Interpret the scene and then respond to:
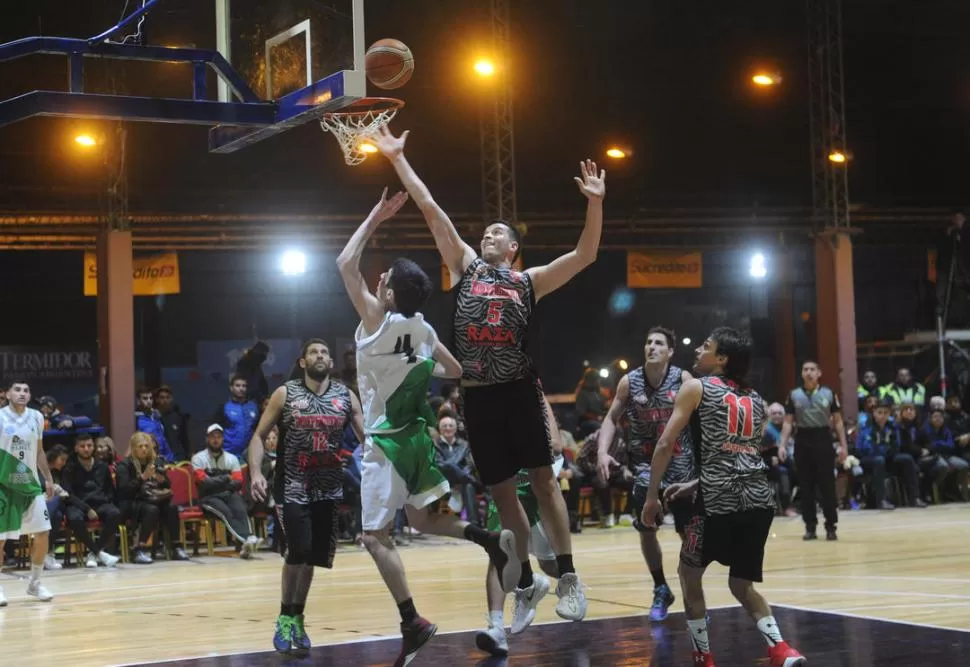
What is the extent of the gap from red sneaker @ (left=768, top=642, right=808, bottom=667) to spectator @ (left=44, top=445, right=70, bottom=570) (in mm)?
9863

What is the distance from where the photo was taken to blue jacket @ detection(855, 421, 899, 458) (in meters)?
19.4

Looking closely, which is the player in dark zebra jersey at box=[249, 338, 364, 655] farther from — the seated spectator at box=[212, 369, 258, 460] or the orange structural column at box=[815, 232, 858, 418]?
the orange structural column at box=[815, 232, 858, 418]

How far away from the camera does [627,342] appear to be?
1183 inches

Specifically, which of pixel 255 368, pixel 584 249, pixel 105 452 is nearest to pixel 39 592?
pixel 105 452

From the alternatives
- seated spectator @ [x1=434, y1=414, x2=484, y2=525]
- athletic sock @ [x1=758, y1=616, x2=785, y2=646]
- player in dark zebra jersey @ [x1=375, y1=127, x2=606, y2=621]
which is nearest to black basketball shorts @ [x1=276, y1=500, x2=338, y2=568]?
player in dark zebra jersey @ [x1=375, y1=127, x2=606, y2=621]

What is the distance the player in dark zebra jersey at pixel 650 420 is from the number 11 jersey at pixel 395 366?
225cm

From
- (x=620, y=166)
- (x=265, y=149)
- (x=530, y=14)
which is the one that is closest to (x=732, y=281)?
(x=620, y=166)

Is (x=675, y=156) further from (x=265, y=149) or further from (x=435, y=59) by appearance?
(x=265, y=149)

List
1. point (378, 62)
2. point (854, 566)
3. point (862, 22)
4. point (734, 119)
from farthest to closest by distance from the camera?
point (734, 119) → point (862, 22) → point (854, 566) → point (378, 62)

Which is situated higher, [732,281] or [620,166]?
[620,166]

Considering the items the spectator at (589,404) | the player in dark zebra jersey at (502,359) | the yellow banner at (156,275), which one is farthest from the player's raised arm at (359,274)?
the yellow banner at (156,275)

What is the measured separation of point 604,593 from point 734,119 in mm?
17966

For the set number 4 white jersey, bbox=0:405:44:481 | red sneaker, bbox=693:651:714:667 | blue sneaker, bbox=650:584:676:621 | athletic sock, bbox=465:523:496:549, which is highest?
number 4 white jersey, bbox=0:405:44:481

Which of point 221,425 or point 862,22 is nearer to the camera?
point 221,425
